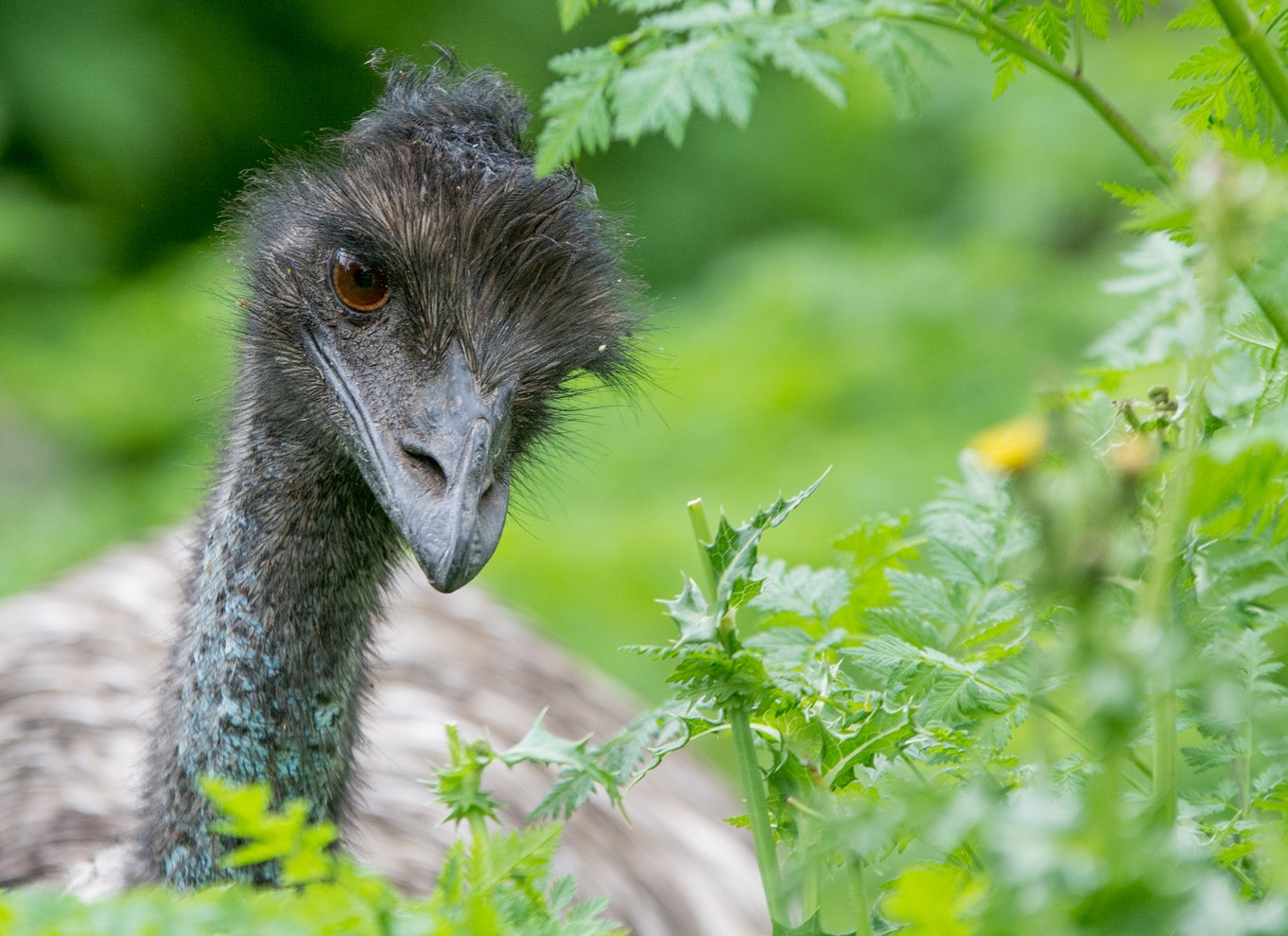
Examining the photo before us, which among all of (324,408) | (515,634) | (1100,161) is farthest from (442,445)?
(1100,161)

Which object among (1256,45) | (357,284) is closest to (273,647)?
(357,284)

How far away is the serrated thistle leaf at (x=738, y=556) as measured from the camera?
1304 mm

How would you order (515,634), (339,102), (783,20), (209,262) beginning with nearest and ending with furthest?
(783,20)
(515,634)
(209,262)
(339,102)

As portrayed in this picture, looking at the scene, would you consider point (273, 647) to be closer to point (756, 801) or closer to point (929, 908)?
point (756, 801)

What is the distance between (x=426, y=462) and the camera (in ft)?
6.34

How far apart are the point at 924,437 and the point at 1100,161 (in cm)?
198

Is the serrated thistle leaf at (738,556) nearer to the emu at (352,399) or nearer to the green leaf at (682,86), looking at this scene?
the green leaf at (682,86)

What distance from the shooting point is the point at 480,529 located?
70.9 inches

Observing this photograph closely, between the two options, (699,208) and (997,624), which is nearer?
(997,624)

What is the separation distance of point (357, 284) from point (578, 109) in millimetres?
782

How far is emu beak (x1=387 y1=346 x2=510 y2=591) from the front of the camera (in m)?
1.76

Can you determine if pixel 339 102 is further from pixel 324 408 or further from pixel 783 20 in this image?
pixel 783 20

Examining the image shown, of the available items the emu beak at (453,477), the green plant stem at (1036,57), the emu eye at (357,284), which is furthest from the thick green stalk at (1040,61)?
the emu eye at (357,284)

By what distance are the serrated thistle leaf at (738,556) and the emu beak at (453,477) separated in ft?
1.48
